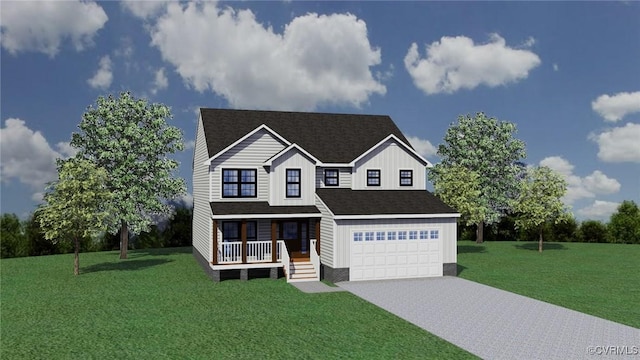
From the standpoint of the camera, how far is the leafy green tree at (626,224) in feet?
157

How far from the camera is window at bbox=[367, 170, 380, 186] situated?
2948cm

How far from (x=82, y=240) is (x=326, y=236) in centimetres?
2540

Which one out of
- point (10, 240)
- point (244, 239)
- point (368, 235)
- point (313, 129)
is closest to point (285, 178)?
point (244, 239)

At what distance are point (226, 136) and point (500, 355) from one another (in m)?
20.0

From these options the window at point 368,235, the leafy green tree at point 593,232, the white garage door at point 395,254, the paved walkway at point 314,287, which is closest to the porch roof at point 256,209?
the window at point 368,235

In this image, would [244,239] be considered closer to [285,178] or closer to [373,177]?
[285,178]

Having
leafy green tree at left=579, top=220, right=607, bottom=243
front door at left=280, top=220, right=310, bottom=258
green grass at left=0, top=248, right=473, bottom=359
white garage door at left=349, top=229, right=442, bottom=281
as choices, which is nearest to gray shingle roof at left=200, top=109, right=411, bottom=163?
front door at left=280, top=220, right=310, bottom=258

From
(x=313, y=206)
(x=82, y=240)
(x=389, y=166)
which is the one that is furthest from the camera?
(x=82, y=240)

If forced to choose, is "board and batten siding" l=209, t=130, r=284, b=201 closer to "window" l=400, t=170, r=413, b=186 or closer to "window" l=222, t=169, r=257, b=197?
"window" l=222, t=169, r=257, b=197

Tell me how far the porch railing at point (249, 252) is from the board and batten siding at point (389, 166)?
6.55 meters

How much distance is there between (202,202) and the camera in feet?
97.7

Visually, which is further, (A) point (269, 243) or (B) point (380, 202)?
(B) point (380, 202)

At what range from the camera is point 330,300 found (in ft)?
65.2

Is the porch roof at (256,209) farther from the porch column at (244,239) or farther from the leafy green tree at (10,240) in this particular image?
the leafy green tree at (10,240)
